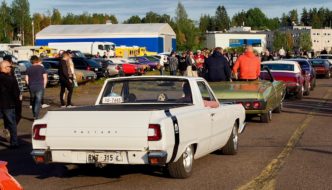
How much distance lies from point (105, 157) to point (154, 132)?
28.5 inches

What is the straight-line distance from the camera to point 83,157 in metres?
7.97

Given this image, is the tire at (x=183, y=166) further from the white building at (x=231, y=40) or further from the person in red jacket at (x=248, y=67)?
the white building at (x=231, y=40)

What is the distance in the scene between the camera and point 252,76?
16.7m

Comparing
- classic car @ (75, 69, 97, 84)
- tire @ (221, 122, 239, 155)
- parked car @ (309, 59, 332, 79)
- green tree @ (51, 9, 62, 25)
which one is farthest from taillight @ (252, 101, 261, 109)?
green tree @ (51, 9, 62, 25)

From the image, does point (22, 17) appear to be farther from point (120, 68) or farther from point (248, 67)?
point (248, 67)

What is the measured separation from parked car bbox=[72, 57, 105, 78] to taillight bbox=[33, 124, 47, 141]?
30066 mm

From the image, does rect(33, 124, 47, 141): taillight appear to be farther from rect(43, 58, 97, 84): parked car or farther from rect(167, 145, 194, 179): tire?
rect(43, 58, 97, 84): parked car

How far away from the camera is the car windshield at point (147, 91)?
9492 mm

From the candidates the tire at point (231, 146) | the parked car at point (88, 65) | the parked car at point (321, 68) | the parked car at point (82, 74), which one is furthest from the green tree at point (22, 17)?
the tire at point (231, 146)

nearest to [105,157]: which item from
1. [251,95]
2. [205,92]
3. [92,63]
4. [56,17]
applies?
[205,92]

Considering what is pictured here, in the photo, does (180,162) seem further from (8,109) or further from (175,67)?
(175,67)

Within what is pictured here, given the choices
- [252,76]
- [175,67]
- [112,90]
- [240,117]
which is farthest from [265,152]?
[175,67]

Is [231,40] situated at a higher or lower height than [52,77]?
higher

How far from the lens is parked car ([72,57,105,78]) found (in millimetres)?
38438
